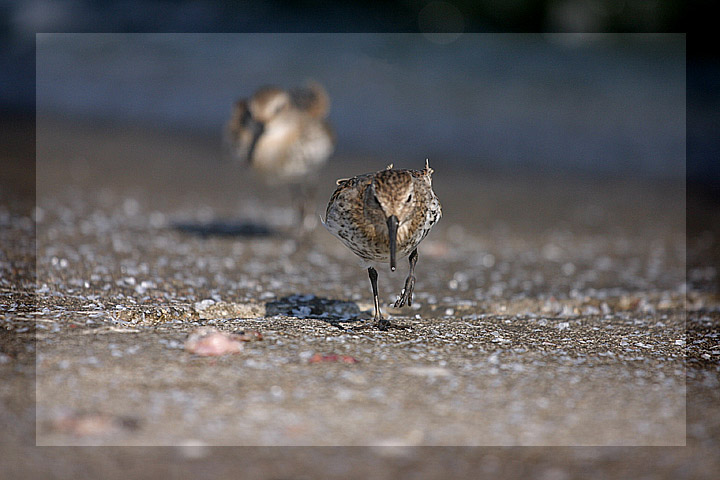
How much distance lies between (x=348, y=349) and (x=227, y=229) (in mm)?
3892

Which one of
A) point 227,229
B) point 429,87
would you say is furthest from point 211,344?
point 429,87

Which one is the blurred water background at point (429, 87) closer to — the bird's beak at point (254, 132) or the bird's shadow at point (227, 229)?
the bird's beak at point (254, 132)

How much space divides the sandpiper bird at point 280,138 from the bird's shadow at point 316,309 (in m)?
2.48

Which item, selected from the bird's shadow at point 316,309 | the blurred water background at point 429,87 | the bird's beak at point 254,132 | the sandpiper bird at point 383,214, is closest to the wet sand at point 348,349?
the bird's shadow at point 316,309

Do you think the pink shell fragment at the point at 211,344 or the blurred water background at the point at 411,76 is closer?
the pink shell fragment at the point at 211,344

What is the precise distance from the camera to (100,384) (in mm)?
3336

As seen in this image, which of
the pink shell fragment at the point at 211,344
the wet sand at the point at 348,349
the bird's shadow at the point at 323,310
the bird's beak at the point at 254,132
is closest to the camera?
the wet sand at the point at 348,349

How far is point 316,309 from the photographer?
200 inches

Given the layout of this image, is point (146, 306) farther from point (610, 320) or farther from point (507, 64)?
point (507, 64)

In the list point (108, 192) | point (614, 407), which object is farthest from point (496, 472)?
point (108, 192)

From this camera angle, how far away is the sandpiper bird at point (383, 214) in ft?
13.9

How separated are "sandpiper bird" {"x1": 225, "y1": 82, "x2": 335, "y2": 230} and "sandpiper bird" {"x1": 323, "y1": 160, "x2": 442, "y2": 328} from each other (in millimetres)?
3072

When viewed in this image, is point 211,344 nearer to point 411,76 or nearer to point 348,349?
point 348,349

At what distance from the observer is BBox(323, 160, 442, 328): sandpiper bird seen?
167 inches
